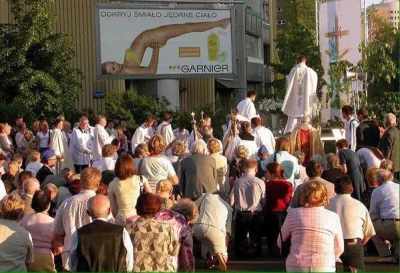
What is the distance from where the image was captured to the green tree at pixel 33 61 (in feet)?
92.6

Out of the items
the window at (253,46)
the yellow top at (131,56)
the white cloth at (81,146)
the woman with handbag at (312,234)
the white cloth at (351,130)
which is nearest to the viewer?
the woman with handbag at (312,234)

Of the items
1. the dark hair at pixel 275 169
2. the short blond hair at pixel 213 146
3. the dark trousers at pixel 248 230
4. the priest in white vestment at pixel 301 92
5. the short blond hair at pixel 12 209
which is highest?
the priest in white vestment at pixel 301 92

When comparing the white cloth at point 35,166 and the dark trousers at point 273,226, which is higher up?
the white cloth at point 35,166

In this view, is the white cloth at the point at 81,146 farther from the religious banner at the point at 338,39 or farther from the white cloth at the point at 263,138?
the religious banner at the point at 338,39

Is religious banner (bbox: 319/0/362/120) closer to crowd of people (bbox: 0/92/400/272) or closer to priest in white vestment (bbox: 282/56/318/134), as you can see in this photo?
priest in white vestment (bbox: 282/56/318/134)

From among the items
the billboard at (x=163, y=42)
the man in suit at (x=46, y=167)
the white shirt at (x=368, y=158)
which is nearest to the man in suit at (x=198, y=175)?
the man in suit at (x=46, y=167)

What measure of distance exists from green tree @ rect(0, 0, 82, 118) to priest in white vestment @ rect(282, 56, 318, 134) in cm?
1047

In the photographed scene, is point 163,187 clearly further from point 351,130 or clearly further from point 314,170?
point 351,130

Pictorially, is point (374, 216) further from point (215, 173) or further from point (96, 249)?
point (96, 249)

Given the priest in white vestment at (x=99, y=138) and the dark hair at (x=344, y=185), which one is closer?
the dark hair at (x=344, y=185)

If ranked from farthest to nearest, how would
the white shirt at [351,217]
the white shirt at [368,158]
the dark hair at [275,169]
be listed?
the white shirt at [368,158], the dark hair at [275,169], the white shirt at [351,217]

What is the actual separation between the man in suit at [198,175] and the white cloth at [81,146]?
7.00m

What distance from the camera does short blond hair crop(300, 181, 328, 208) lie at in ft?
28.2

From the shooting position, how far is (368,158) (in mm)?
15102
